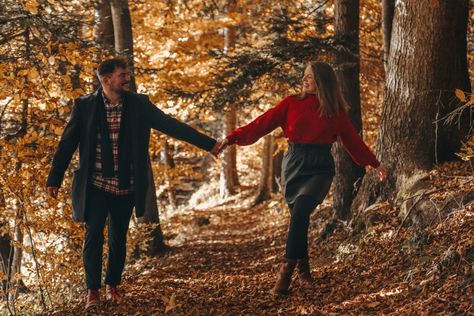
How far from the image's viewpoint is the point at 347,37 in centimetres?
897

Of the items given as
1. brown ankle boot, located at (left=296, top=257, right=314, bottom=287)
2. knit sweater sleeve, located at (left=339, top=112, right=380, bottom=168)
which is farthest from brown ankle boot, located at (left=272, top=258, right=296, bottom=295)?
knit sweater sleeve, located at (left=339, top=112, right=380, bottom=168)

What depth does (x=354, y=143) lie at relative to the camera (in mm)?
5770

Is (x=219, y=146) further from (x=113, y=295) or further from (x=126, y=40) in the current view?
(x=126, y=40)

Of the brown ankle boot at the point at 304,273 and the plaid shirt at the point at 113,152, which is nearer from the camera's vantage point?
the plaid shirt at the point at 113,152

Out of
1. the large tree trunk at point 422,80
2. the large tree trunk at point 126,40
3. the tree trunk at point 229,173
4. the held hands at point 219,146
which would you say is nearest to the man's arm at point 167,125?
the held hands at point 219,146

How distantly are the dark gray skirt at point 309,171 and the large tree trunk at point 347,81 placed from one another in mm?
3435

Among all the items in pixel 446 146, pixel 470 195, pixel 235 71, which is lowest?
pixel 470 195

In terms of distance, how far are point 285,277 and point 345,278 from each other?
775mm

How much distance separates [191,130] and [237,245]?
6.47 meters

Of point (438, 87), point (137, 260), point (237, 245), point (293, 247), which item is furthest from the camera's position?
point (237, 245)

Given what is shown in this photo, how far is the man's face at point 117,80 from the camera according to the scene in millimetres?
5277

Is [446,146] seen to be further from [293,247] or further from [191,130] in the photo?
[191,130]

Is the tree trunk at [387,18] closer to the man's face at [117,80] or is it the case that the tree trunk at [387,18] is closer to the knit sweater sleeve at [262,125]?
the knit sweater sleeve at [262,125]

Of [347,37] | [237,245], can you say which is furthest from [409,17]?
[237,245]
